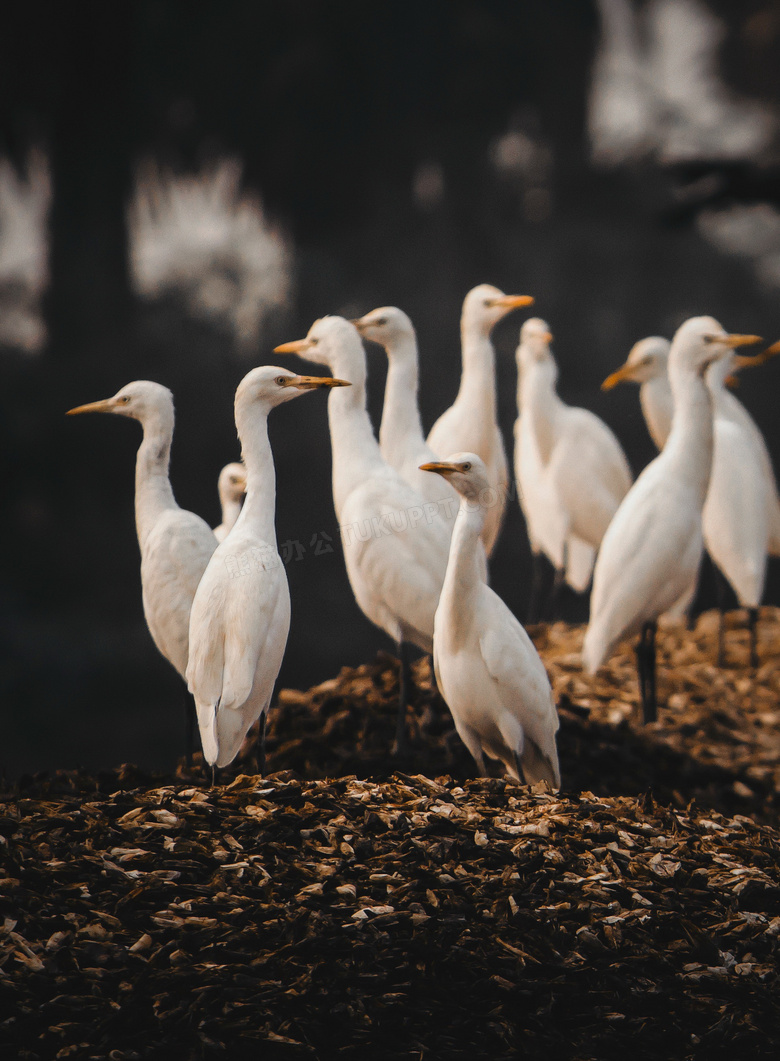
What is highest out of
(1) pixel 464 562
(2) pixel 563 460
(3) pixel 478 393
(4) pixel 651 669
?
(3) pixel 478 393

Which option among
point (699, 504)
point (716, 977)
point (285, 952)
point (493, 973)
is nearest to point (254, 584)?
point (285, 952)

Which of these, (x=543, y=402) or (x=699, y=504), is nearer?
(x=699, y=504)

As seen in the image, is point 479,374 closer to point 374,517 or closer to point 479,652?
point 374,517

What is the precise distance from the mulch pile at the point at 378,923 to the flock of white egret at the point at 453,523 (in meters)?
0.30

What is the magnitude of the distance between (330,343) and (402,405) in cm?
59

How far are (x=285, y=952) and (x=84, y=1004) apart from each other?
1.23 feet

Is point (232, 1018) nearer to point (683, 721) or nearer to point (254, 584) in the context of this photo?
point (254, 584)

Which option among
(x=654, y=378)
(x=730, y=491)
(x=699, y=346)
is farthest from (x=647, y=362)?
(x=699, y=346)

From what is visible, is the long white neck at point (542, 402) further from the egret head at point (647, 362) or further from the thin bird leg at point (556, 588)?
the thin bird leg at point (556, 588)

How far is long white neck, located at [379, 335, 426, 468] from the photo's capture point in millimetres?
3617

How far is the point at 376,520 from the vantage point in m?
3.18

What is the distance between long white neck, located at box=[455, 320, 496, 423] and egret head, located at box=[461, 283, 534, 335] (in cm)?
2

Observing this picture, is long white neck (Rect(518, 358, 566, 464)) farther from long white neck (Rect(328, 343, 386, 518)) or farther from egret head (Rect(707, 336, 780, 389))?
long white neck (Rect(328, 343, 386, 518))

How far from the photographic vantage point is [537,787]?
2604 millimetres
